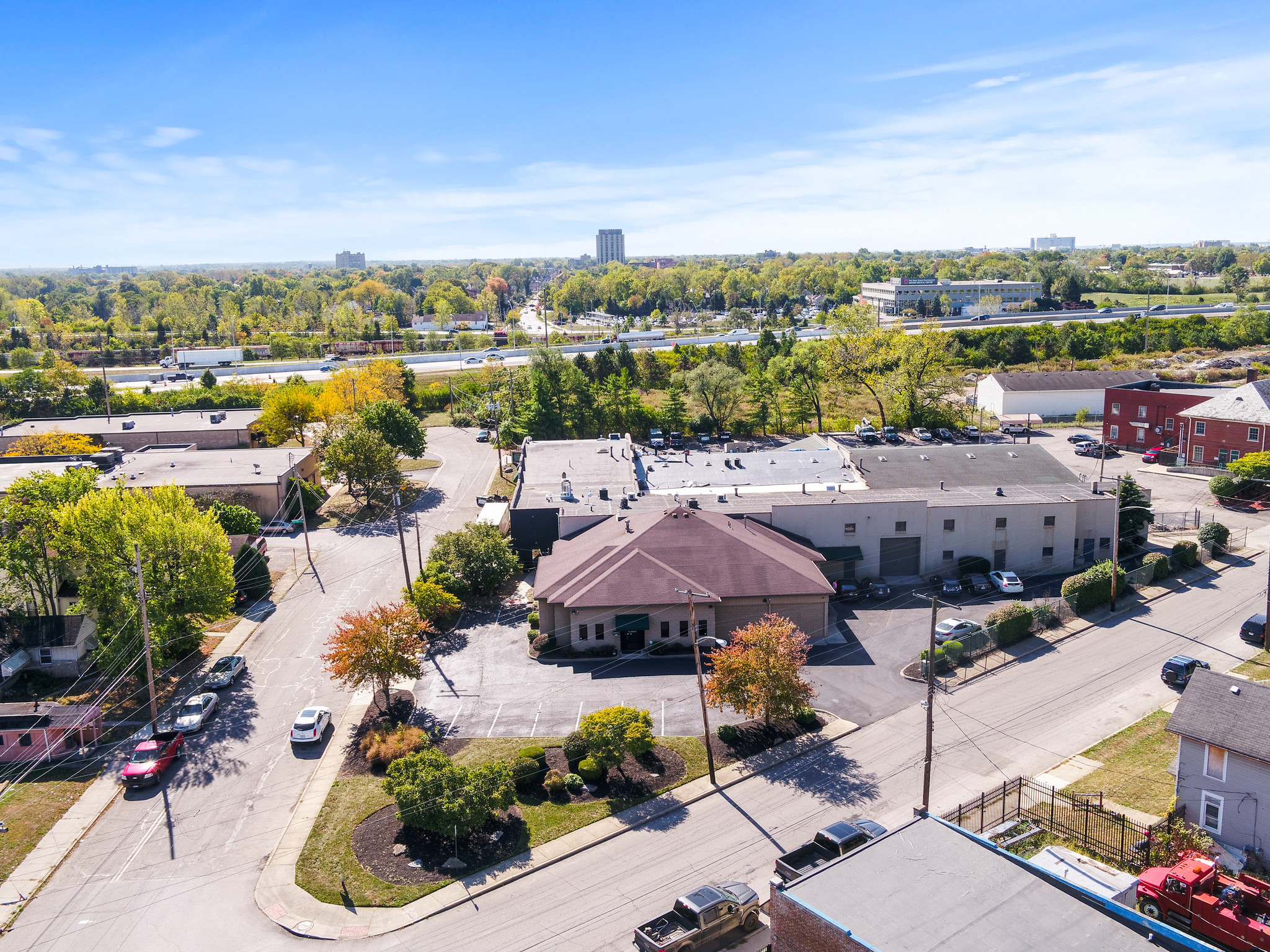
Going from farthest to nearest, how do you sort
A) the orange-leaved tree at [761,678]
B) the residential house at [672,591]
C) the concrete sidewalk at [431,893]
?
the residential house at [672,591], the orange-leaved tree at [761,678], the concrete sidewalk at [431,893]

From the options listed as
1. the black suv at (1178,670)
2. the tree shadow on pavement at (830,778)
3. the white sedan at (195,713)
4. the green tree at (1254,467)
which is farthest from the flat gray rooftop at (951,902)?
the green tree at (1254,467)

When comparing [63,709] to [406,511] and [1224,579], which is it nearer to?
[406,511]

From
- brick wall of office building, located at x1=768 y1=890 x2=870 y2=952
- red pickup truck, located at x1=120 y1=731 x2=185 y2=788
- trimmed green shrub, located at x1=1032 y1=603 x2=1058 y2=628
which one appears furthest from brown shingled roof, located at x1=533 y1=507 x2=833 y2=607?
brick wall of office building, located at x1=768 y1=890 x2=870 y2=952

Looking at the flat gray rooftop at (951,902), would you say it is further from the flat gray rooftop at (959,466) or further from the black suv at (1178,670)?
the flat gray rooftop at (959,466)

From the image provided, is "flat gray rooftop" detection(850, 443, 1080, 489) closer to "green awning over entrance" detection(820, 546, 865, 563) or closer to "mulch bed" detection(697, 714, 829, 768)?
"green awning over entrance" detection(820, 546, 865, 563)

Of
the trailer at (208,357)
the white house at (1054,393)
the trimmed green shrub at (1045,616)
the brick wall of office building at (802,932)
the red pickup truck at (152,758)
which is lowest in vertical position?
the red pickup truck at (152,758)

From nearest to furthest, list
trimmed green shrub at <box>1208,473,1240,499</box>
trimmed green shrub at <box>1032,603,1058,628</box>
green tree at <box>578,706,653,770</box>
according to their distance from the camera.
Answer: green tree at <box>578,706,653,770</box> → trimmed green shrub at <box>1032,603,1058,628</box> → trimmed green shrub at <box>1208,473,1240,499</box>

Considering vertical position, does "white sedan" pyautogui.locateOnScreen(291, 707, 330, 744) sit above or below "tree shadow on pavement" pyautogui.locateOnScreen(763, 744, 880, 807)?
above

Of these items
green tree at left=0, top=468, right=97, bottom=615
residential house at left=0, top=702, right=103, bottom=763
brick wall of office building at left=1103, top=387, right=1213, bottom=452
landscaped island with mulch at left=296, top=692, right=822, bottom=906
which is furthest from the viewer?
brick wall of office building at left=1103, top=387, right=1213, bottom=452
